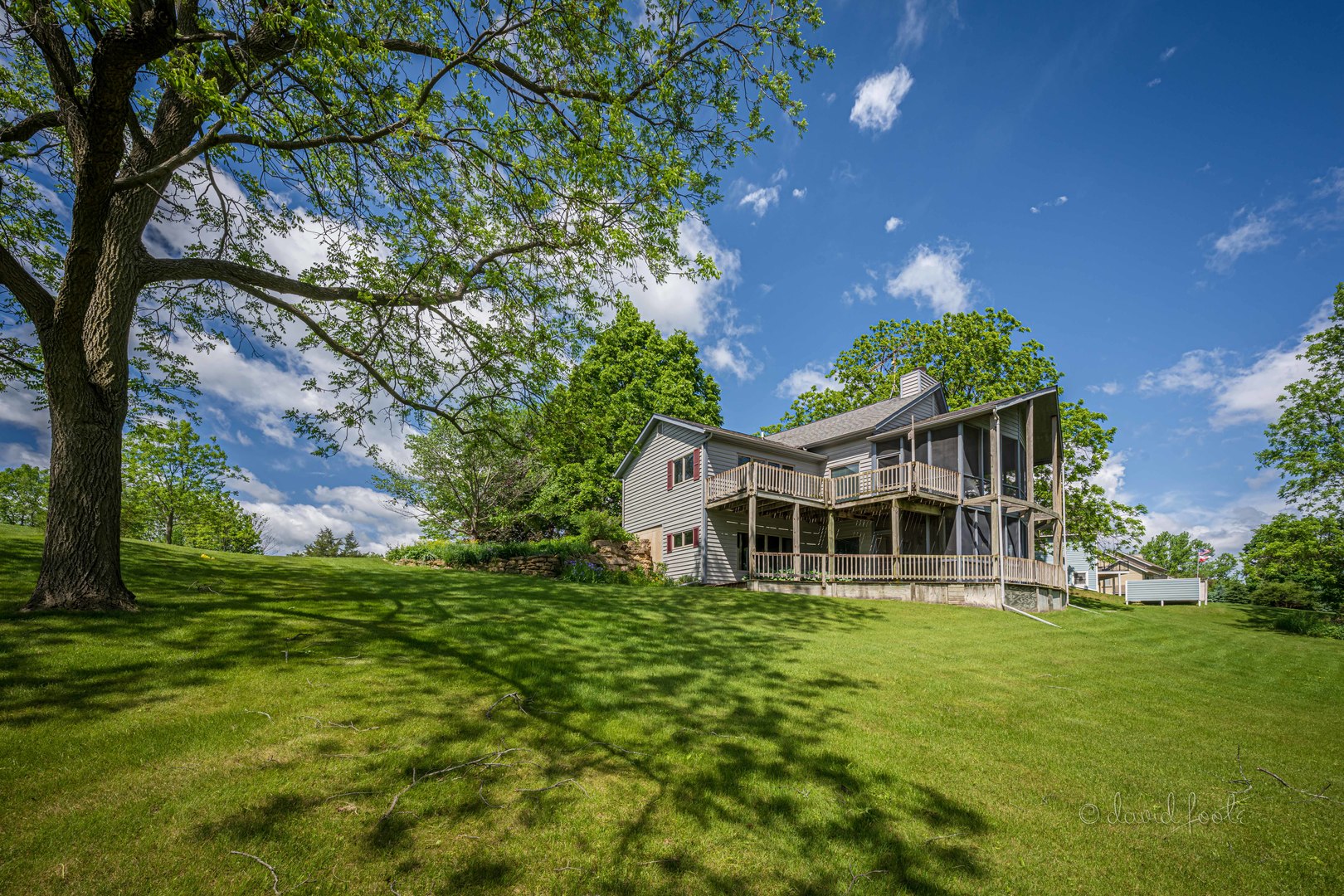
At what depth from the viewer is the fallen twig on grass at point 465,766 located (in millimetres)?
3322

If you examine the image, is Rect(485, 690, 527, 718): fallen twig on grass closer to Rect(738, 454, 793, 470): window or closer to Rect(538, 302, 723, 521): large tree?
Rect(738, 454, 793, 470): window

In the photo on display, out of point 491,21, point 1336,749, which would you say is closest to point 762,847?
point 1336,749

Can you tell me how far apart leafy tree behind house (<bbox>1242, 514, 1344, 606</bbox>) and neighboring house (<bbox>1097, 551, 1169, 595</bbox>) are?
2836cm

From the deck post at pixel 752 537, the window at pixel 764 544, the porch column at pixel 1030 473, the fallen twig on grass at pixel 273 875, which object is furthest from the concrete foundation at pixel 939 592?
the fallen twig on grass at pixel 273 875

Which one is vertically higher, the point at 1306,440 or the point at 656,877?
the point at 1306,440

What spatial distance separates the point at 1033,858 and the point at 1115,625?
1410 cm

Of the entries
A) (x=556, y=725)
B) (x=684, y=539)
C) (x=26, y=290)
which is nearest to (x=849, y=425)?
(x=684, y=539)

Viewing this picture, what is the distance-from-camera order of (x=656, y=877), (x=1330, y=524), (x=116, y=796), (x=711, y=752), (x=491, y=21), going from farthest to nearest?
(x=1330, y=524) → (x=491, y=21) → (x=711, y=752) → (x=116, y=796) → (x=656, y=877)

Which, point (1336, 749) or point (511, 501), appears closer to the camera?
point (1336, 749)

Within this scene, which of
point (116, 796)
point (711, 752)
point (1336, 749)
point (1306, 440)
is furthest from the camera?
point (1306, 440)

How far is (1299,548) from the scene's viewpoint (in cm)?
1714

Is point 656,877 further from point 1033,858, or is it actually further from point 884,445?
point 884,445

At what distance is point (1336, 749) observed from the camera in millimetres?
5262

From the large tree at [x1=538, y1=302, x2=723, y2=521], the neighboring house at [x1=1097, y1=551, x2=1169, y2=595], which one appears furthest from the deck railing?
the neighboring house at [x1=1097, y1=551, x2=1169, y2=595]
